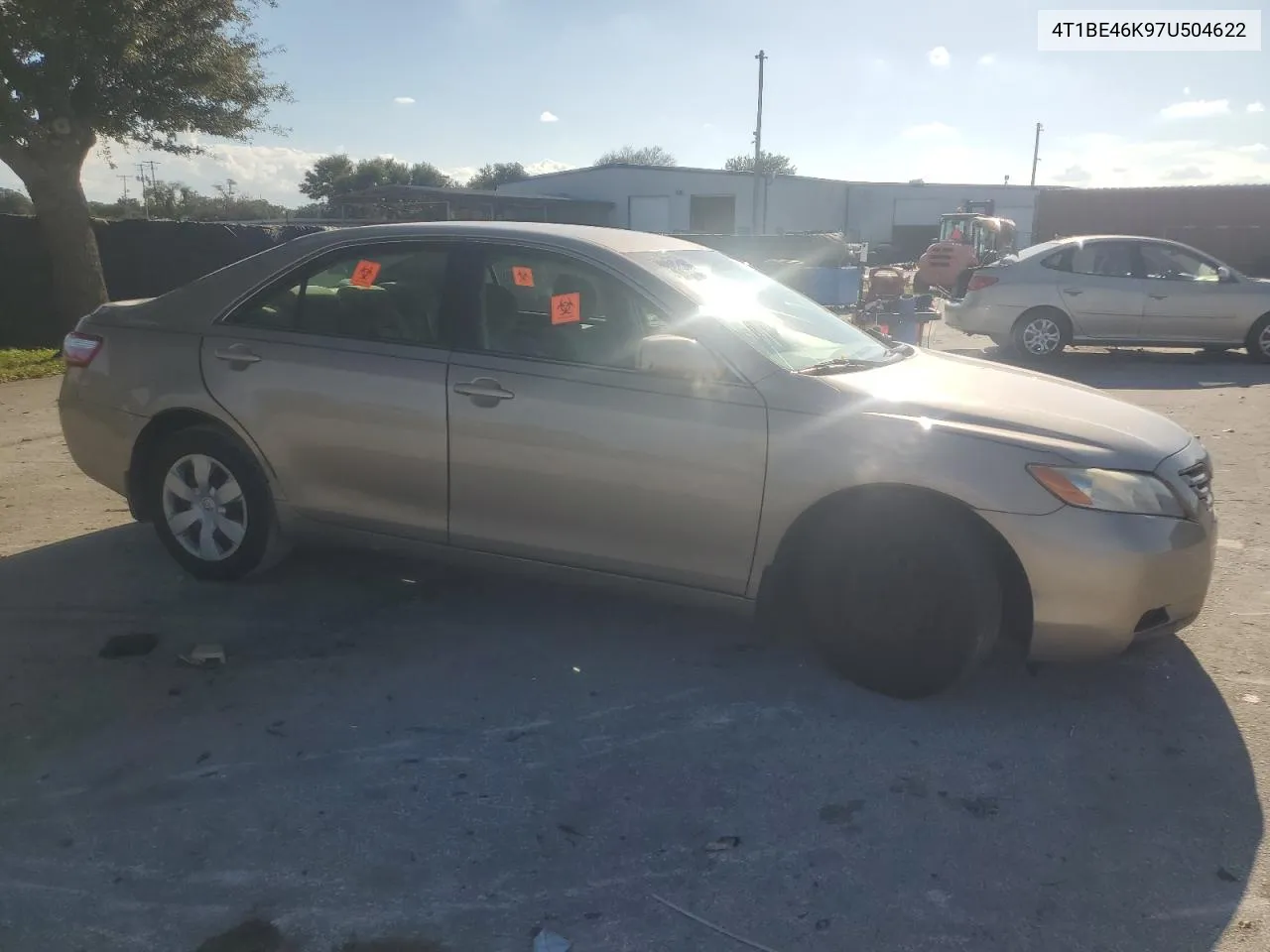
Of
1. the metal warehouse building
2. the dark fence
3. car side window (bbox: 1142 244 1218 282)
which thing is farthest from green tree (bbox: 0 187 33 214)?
car side window (bbox: 1142 244 1218 282)

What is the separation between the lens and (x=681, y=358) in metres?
3.57

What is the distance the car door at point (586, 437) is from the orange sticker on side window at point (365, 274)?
1.59ft

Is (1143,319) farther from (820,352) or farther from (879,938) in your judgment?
(879,938)

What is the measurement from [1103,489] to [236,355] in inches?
141

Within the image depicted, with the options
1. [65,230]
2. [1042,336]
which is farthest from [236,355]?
[1042,336]

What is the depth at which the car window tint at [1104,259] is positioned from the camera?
12.4 m

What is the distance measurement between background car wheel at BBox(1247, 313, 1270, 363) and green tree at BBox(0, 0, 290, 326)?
13863mm

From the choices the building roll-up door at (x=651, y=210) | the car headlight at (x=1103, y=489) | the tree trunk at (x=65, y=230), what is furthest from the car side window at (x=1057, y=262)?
the building roll-up door at (x=651, y=210)

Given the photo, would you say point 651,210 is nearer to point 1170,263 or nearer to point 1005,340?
point 1005,340

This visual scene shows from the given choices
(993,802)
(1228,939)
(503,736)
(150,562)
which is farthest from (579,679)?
(150,562)

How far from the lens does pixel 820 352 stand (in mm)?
4145

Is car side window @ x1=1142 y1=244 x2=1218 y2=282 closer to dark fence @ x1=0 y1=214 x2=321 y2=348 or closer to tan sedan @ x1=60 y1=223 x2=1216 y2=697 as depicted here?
tan sedan @ x1=60 y1=223 x2=1216 y2=697

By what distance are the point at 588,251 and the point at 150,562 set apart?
2.82 metres

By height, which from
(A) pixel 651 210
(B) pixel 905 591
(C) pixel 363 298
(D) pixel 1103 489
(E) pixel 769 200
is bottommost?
(B) pixel 905 591
